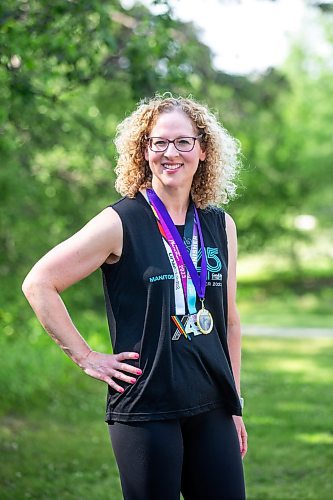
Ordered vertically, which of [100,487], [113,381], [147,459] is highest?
[113,381]

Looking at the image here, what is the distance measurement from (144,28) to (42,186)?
515 centimetres

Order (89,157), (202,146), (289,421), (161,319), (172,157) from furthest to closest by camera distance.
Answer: (89,157) < (289,421) < (202,146) < (172,157) < (161,319)

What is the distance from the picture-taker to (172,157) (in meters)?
3.11

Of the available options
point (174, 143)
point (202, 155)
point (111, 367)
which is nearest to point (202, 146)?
point (202, 155)

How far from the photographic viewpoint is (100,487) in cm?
601

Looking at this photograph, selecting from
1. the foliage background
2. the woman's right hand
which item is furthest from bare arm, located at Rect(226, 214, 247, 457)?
the foliage background

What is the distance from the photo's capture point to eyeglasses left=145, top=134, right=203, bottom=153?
313 centimetres

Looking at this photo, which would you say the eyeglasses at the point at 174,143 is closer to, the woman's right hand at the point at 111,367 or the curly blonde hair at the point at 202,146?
the curly blonde hair at the point at 202,146

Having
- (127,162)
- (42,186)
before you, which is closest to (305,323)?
(42,186)

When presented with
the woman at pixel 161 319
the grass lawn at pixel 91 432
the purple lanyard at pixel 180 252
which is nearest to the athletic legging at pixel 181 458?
the woman at pixel 161 319

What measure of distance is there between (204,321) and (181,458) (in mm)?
450

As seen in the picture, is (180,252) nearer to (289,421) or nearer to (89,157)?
(289,421)

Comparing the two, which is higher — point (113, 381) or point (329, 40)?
point (329, 40)

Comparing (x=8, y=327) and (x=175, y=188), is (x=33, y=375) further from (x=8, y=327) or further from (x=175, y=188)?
(x=175, y=188)
